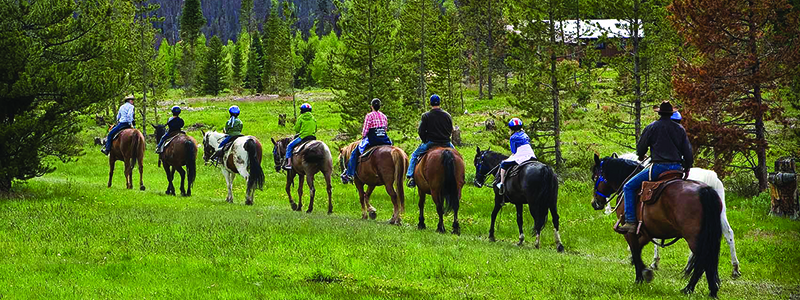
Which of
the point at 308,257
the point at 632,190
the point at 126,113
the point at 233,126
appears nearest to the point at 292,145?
the point at 233,126

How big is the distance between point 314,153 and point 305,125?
91 centimetres

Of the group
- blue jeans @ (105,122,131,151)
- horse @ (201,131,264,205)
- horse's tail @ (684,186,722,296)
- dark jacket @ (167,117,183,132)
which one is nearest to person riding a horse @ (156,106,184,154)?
dark jacket @ (167,117,183,132)

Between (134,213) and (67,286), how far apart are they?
22.5 feet

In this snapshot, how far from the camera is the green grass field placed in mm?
9688

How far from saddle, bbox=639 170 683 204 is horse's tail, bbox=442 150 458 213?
19.9 ft

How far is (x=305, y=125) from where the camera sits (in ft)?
66.4

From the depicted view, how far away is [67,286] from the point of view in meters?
9.36

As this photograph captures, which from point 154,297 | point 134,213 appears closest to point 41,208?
point 134,213

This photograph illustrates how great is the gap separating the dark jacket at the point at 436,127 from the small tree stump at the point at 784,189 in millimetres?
8904

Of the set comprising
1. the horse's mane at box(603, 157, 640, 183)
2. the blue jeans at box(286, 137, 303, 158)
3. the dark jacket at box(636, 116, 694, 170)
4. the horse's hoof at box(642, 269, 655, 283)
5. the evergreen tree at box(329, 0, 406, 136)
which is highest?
the evergreen tree at box(329, 0, 406, 136)

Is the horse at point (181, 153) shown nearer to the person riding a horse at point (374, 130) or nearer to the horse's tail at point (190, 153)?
the horse's tail at point (190, 153)

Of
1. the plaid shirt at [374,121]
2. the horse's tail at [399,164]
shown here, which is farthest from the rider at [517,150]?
the plaid shirt at [374,121]

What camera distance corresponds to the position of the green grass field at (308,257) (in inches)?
381

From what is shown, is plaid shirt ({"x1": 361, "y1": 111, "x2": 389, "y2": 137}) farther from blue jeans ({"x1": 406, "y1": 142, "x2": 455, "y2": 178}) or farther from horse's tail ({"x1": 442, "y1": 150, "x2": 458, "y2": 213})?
horse's tail ({"x1": 442, "y1": 150, "x2": 458, "y2": 213})
